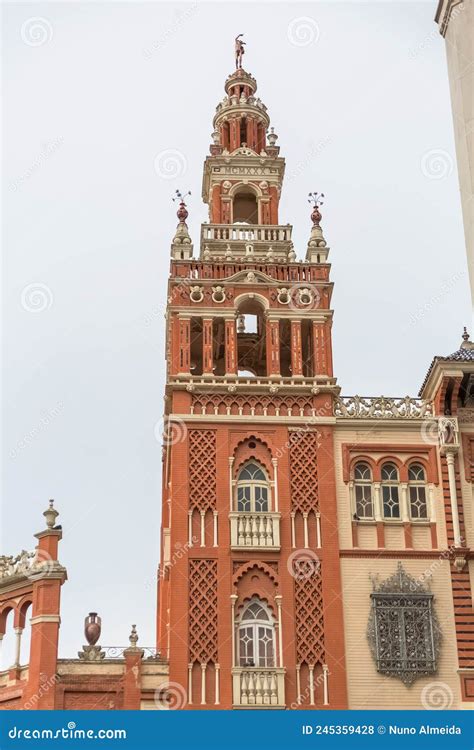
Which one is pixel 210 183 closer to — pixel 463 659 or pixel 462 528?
pixel 462 528

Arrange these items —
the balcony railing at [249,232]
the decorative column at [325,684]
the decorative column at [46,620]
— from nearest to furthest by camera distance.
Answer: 1. the decorative column at [46,620]
2. the decorative column at [325,684]
3. the balcony railing at [249,232]

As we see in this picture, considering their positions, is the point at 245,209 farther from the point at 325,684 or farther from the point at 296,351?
the point at 325,684

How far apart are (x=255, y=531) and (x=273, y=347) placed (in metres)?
6.38

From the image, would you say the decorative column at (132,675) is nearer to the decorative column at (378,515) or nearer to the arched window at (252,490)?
the arched window at (252,490)

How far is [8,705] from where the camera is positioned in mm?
37031

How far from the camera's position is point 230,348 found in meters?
41.8

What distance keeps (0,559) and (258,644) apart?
8270mm

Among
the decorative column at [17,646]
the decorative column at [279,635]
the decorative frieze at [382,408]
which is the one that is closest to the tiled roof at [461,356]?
the decorative frieze at [382,408]

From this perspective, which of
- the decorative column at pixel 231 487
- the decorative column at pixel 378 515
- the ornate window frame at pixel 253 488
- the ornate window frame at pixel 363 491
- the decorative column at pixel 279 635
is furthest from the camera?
the ornate window frame at pixel 363 491

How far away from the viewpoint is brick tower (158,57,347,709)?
37062mm

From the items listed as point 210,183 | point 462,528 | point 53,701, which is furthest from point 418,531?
point 210,183

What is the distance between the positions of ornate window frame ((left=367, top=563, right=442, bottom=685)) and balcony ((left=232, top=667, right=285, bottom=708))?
2931mm

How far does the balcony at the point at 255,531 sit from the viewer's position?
126 feet

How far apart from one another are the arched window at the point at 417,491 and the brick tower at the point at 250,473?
245cm
